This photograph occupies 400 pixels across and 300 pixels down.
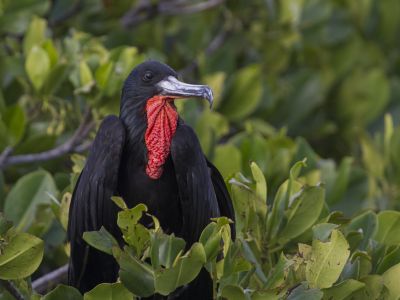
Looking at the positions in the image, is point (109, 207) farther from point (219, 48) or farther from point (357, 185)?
point (219, 48)

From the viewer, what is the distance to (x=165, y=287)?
10.7 feet

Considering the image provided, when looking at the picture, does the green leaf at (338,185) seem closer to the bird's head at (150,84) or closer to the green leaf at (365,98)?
the bird's head at (150,84)

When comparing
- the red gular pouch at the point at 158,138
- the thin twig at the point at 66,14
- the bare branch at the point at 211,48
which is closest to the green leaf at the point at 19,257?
the red gular pouch at the point at 158,138

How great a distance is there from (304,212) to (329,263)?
0.49 m

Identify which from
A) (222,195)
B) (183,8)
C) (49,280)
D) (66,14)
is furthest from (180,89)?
(183,8)

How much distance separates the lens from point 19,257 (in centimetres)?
337

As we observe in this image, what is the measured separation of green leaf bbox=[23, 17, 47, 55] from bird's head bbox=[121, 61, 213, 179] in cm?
99

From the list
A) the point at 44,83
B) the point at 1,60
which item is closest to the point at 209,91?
the point at 44,83

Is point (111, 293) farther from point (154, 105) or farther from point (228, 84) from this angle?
point (228, 84)

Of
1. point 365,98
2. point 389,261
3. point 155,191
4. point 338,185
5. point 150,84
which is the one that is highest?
point 150,84

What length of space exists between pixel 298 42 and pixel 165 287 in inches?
142

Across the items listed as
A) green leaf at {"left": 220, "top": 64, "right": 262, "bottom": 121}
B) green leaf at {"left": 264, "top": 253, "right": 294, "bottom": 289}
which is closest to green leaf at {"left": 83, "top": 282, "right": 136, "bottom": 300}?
green leaf at {"left": 264, "top": 253, "right": 294, "bottom": 289}

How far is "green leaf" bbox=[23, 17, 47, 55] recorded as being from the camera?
492 centimetres

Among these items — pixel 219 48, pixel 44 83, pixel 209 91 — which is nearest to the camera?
pixel 209 91
